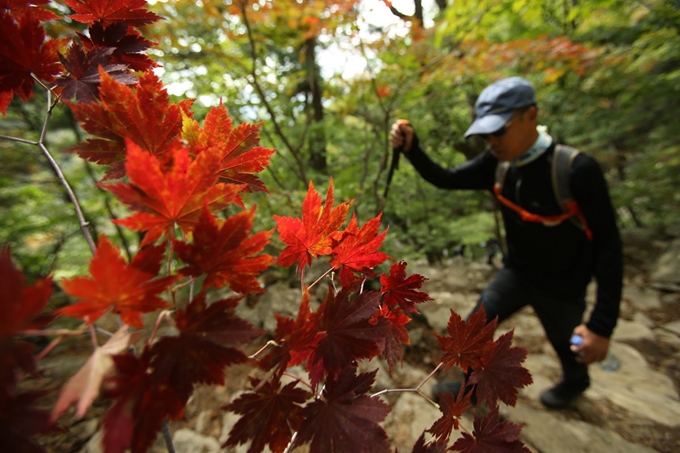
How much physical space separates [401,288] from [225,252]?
14.2 inches

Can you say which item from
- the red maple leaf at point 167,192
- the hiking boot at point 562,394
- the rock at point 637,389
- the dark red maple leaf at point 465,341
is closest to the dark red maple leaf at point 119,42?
the red maple leaf at point 167,192

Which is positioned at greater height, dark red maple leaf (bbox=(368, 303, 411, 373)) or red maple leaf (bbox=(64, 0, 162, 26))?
red maple leaf (bbox=(64, 0, 162, 26))

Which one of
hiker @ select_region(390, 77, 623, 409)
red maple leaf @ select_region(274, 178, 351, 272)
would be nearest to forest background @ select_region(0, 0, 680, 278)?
hiker @ select_region(390, 77, 623, 409)

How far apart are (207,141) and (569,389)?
3.02 m

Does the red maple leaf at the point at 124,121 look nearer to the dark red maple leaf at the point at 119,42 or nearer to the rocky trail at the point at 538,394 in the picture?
the dark red maple leaf at the point at 119,42

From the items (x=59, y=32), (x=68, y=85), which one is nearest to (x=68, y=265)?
(x=59, y=32)

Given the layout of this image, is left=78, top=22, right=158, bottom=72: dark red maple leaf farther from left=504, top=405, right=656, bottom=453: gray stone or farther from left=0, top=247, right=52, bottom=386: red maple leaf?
left=504, top=405, right=656, bottom=453: gray stone

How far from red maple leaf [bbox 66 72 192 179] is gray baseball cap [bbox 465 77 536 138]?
6.17ft

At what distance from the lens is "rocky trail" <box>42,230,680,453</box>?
1802 mm

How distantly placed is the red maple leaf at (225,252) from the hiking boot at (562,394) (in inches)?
112

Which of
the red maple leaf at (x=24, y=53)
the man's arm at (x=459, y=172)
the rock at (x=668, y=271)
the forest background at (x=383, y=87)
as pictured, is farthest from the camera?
the rock at (x=668, y=271)

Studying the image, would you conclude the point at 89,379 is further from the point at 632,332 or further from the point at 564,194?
the point at 632,332

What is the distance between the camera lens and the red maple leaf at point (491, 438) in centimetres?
58

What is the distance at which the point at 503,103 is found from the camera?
1933 millimetres
